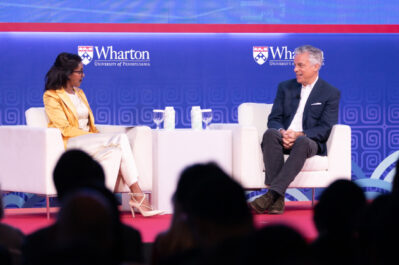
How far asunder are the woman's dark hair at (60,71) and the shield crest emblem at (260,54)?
2049mm

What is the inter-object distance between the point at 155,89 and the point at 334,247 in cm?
525

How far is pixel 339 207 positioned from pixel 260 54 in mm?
5080

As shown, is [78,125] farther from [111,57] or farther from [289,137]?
[289,137]

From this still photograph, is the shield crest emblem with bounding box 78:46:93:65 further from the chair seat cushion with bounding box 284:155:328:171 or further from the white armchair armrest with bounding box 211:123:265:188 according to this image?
the chair seat cushion with bounding box 284:155:328:171

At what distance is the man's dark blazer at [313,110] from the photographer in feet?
19.1

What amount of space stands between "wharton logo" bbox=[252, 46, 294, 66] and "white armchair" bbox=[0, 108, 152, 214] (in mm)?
1825

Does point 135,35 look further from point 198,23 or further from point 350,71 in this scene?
point 350,71

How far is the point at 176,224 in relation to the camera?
2.20 metres

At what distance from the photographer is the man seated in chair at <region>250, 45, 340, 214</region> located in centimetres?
553

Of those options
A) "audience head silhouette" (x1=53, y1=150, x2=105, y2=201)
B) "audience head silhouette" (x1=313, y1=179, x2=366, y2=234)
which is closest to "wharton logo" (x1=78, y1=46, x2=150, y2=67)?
"audience head silhouette" (x1=53, y1=150, x2=105, y2=201)

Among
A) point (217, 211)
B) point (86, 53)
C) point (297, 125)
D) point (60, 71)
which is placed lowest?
point (217, 211)

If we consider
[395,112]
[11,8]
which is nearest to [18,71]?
[11,8]

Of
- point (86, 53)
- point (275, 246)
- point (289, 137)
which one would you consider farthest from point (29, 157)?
point (275, 246)

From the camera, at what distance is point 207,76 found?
7215 mm
